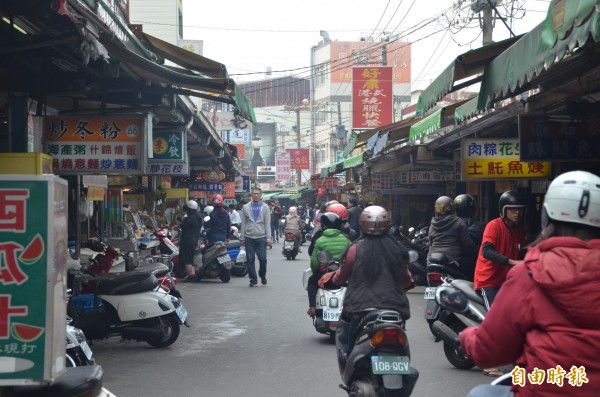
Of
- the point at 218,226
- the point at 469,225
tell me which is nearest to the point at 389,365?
the point at 469,225

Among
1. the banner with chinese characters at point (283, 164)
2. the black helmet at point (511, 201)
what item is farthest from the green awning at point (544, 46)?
the banner with chinese characters at point (283, 164)

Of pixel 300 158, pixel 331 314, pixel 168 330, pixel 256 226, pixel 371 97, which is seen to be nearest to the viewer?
pixel 331 314

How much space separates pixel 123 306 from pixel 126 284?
265mm

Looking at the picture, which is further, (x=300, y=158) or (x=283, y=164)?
(x=283, y=164)

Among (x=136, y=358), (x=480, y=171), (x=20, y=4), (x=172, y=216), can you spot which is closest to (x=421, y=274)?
(x=480, y=171)

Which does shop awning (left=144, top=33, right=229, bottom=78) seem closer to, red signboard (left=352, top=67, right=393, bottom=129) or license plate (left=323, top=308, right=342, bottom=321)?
license plate (left=323, top=308, right=342, bottom=321)

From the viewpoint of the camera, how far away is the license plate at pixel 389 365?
18.6ft

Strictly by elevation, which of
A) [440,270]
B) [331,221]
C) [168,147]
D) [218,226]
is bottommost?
[440,270]

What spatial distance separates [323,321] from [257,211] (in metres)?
6.78

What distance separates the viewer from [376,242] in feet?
21.0

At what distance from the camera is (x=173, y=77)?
958cm

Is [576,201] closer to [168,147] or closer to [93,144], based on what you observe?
[93,144]

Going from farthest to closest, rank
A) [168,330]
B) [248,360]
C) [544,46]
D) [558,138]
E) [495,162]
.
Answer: [495,162]
[168,330]
[558,138]
[248,360]
[544,46]

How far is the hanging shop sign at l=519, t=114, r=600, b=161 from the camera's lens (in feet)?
31.4
